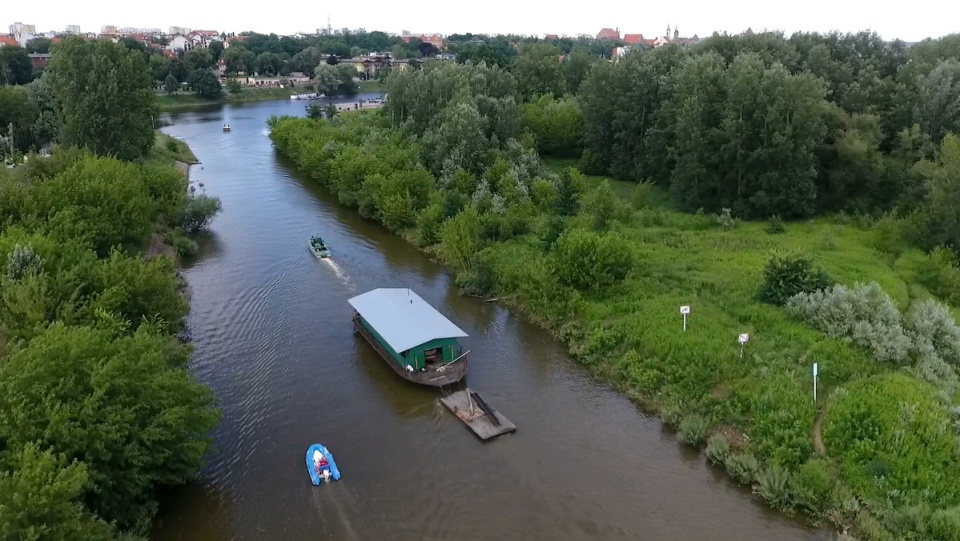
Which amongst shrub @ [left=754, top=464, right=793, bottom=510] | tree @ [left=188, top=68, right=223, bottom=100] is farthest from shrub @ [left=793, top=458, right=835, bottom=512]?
tree @ [left=188, top=68, right=223, bottom=100]

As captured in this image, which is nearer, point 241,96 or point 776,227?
point 776,227

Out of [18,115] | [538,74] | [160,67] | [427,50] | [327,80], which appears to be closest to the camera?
[18,115]

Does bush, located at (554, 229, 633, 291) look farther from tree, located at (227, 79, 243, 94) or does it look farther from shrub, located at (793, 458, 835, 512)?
tree, located at (227, 79, 243, 94)

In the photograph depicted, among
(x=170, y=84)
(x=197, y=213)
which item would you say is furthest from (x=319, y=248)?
(x=170, y=84)

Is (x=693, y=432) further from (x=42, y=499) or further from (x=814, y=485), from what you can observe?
(x=42, y=499)

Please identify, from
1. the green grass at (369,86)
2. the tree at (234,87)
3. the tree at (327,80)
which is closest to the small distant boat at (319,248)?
the tree at (234,87)

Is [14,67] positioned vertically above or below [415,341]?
above
